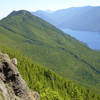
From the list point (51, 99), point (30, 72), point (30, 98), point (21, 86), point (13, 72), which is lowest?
point (30, 72)

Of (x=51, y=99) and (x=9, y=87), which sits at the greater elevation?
(x=9, y=87)

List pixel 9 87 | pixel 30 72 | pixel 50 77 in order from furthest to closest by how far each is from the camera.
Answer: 1. pixel 50 77
2. pixel 30 72
3. pixel 9 87

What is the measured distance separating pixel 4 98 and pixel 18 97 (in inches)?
255

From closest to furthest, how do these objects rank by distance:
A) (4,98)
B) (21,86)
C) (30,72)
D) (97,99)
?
(4,98), (21,86), (97,99), (30,72)

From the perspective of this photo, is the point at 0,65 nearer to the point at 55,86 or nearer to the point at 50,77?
the point at 55,86

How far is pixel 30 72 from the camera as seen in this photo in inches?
7259

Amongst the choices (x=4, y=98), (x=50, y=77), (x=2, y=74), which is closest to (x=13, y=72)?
(x=2, y=74)

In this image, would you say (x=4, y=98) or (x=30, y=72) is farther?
(x=30, y=72)

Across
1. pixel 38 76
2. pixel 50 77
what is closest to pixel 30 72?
pixel 38 76

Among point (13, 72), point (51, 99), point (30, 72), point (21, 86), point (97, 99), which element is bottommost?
point (97, 99)

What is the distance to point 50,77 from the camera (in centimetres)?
19888

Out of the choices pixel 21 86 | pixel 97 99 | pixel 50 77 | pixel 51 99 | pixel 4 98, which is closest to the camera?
pixel 4 98

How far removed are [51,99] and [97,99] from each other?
415 ft

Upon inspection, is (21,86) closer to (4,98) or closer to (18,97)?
(18,97)
